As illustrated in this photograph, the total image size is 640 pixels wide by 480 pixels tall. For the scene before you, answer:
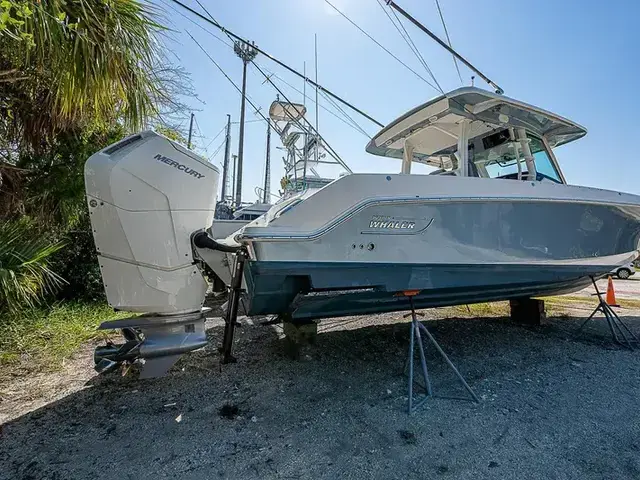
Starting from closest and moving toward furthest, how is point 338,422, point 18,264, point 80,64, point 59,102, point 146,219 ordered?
point 146,219 → point 338,422 → point 80,64 → point 18,264 → point 59,102

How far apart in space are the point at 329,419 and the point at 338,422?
0.07 meters

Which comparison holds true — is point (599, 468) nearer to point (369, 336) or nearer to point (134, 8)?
point (369, 336)

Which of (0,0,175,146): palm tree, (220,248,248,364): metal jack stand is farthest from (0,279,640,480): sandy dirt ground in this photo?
(0,0,175,146): palm tree

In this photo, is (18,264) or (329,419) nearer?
(329,419)

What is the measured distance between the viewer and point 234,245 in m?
2.59

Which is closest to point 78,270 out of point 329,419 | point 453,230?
point 329,419

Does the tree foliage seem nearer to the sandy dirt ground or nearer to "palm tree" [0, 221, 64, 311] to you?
"palm tree" [0, 221, 64, 311]

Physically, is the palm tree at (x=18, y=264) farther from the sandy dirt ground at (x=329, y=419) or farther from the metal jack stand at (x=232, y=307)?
the metal jack stand at (x=232, y=307)

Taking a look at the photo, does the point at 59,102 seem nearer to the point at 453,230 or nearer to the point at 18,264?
the point at 18,264

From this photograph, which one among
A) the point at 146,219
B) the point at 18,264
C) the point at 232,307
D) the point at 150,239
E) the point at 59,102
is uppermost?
the point at 59,102

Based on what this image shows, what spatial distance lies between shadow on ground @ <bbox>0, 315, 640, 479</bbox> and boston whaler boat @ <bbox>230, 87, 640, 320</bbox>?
615 millimetres

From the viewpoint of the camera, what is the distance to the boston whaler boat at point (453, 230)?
257cm

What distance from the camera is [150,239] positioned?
7.06ft

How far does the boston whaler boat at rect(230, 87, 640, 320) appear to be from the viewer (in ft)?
8.45
